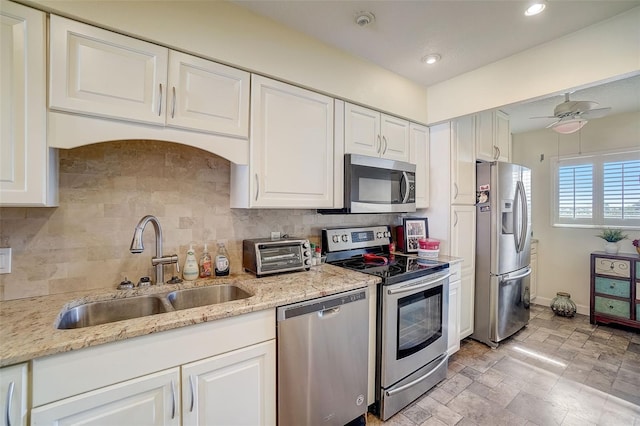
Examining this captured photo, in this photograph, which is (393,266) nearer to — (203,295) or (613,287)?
(203,295)

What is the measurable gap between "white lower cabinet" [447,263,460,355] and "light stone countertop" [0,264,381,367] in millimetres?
1042

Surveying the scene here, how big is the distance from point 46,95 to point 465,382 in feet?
10.3

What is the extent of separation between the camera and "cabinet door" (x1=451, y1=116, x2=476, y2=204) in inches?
103

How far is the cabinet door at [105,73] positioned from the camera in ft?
3.82

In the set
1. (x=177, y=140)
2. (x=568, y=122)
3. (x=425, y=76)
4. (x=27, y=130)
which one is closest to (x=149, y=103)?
(x=177, y=140)

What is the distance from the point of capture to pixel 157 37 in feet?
4.41

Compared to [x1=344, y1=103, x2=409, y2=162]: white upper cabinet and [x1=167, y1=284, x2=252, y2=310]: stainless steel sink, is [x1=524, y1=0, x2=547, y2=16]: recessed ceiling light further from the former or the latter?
[x1=167, y1=284, x2=252, y2=310]: stainless steel sink

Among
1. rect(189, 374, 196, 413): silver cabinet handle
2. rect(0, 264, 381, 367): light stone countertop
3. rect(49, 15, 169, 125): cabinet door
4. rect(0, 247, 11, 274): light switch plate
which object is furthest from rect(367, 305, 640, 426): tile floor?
rect(49, 15, 169, 125): cabinet door

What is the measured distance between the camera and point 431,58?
2137mm

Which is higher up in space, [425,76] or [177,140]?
[425,76]

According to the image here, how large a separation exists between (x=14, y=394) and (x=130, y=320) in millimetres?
343

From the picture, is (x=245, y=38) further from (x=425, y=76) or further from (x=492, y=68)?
(x=492, y=68)

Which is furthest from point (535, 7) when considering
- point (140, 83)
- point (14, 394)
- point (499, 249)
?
point (14, 394)

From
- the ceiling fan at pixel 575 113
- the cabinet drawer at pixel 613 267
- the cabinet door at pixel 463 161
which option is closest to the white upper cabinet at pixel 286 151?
the cabinet door at pixel 463 161
